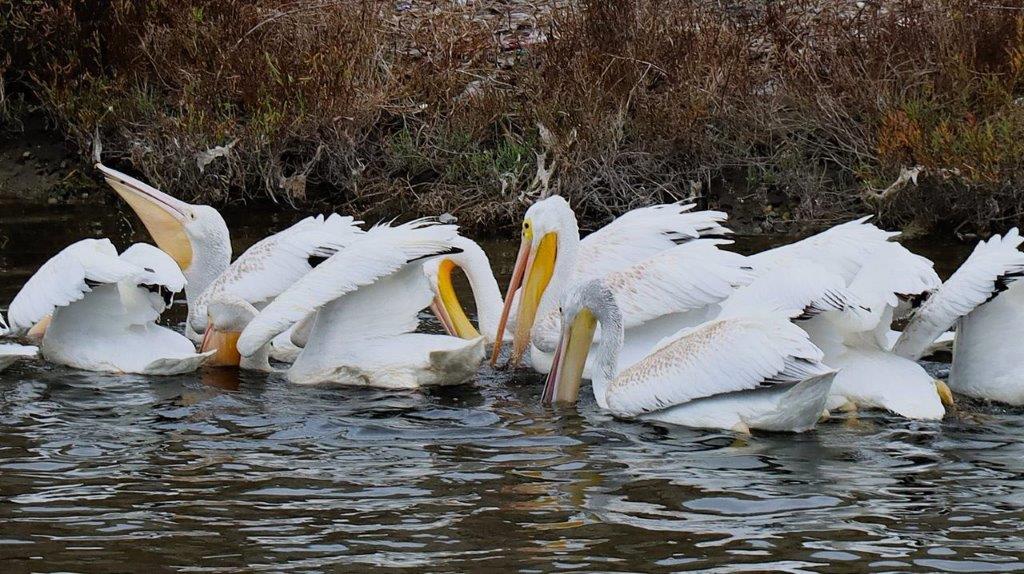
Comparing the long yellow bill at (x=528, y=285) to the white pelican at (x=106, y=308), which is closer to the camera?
the white pelican at (x=106, y=308)

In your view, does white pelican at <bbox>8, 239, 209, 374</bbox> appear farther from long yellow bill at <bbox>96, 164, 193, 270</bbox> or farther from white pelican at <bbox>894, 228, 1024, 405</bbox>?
white pelican at <bbox>894, 228, 1024, 405</bbox>

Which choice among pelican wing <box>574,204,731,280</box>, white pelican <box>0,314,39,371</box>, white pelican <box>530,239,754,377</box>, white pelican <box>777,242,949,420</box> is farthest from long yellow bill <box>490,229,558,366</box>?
white pelican <box>0,314,39,371</box>

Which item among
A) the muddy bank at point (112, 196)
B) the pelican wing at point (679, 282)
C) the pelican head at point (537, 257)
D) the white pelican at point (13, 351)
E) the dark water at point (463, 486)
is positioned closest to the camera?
the dark water at point (463, 486)

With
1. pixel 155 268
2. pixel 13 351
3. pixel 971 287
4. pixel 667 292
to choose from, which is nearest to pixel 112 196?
pixel 155 268

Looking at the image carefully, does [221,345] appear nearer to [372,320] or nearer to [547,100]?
[372,320]

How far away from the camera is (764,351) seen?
5.27 metres

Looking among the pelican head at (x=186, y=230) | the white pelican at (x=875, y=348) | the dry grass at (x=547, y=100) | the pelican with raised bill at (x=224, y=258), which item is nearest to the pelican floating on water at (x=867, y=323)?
the white pelican at (x=875, y=348)

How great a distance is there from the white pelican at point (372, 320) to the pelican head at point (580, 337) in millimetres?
429

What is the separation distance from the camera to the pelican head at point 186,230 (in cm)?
739

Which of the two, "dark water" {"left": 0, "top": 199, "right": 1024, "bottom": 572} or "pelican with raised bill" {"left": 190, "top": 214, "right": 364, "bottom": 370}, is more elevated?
"pelican with raised bill" {"left": 190, "top": 214, "right": 364, "bottom": 370}

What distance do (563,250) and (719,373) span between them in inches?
64.4

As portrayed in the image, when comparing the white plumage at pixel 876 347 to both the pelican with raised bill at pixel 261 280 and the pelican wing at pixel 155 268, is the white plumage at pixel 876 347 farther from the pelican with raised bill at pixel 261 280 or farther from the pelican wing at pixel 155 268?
the pelican wing at pixel 155 268

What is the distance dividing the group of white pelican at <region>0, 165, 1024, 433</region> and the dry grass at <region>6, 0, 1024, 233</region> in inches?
120

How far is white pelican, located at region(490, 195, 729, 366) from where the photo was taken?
6.80m
